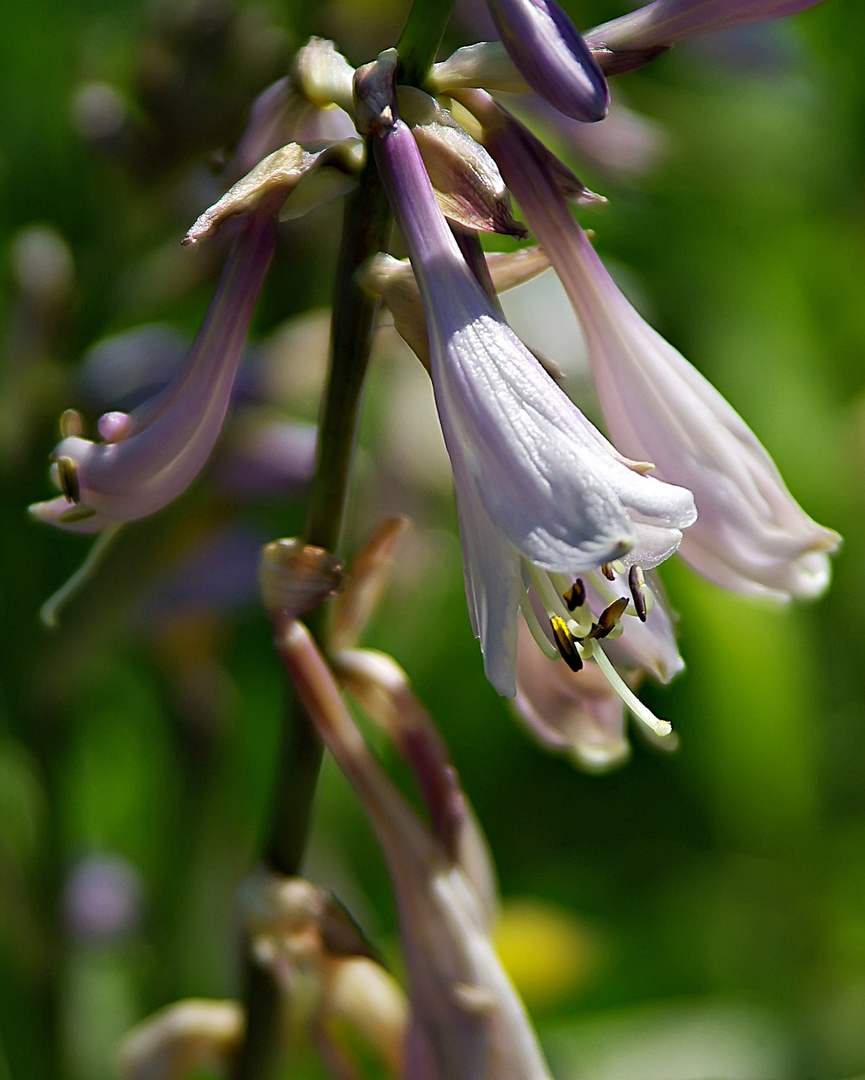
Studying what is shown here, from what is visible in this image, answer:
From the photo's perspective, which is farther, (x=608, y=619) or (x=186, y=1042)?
(x=186, y=1042)

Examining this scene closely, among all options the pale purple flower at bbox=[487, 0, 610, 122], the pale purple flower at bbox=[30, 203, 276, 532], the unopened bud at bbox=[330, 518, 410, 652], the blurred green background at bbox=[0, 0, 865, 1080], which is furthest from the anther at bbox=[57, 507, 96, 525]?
the blurred green background at bbox=[0, 0, 865, 1080]

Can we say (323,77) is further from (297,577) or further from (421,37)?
(297,577)

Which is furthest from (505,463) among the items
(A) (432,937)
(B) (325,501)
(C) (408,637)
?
(C) (408,637)

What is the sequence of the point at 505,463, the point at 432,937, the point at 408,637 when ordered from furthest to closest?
1. the point at 408,637
2. the point at 432,937
3. the point at 505,463

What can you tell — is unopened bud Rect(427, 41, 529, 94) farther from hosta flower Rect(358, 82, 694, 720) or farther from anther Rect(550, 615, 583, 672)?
anther Rect(550, 615, 583, 672)

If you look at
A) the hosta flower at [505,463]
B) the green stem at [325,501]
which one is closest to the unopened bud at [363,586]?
the green stem at [325,501]

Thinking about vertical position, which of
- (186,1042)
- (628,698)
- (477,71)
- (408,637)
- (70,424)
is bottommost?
(408,637)

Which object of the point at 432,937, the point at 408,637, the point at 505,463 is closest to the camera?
the point at 505,463

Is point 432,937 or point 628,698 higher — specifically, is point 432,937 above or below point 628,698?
below

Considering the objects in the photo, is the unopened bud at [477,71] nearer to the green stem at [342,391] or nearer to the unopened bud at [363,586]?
the green stem at [342,391]
